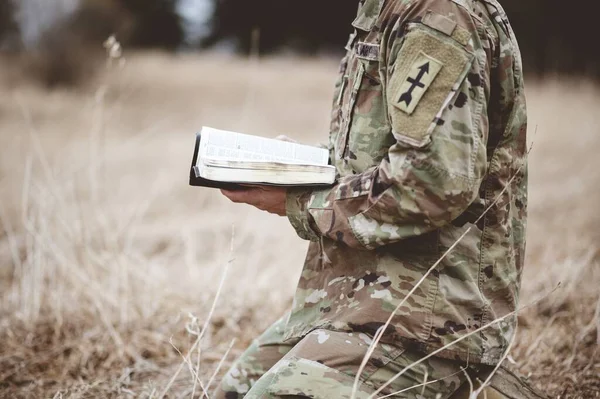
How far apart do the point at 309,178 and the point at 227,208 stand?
4509 millimetres

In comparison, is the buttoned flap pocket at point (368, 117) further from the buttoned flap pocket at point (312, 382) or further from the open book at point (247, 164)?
the buttoned flap pocket at point (312, 382)

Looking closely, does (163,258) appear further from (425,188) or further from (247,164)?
(425,188)

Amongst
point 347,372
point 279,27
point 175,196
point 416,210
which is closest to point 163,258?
point 175,196

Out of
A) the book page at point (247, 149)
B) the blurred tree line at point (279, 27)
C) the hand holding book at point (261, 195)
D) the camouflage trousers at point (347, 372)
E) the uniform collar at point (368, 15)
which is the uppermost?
the uniform collar at point (368, 15)

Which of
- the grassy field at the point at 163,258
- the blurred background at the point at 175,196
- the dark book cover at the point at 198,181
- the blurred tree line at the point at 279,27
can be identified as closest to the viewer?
the dark book cover at the point at 198,181

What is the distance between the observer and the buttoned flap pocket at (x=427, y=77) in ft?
4.01

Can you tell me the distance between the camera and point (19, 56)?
11.0 m

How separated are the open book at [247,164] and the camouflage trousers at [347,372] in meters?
0.42

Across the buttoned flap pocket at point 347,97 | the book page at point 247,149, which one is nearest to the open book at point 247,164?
the book page at point 247,149

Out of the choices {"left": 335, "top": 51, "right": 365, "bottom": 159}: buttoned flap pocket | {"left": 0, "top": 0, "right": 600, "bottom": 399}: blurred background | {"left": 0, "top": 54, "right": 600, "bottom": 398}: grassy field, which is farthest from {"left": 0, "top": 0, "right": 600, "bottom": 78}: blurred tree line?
{"left": 335, "top": 51, "right": 365, "bottom": 159}: buttoned flap pocket

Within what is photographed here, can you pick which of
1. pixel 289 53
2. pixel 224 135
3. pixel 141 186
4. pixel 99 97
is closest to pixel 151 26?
pixel 289 53

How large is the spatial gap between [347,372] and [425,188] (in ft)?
1.62

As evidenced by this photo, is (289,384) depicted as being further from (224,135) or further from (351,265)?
(224,135)

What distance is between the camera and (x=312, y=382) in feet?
4.30
